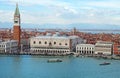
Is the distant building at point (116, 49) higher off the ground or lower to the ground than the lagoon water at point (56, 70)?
higher

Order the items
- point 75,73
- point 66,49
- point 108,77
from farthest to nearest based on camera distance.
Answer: point 66,49, point 75,73, point 108,77

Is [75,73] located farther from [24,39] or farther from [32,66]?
[24,39]

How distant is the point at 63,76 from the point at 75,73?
0.75m

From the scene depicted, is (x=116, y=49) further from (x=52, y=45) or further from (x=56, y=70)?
(x=56, y=70)

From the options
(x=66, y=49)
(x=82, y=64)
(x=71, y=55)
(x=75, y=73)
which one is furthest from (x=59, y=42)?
(x=75, y=73)

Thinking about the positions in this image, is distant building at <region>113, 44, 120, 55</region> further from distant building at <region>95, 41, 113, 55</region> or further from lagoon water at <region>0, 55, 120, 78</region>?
lagoon water at <region>0, 55, 120, 78</region>

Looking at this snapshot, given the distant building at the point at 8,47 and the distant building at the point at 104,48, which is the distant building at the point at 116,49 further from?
the distant building at the point at 8,47

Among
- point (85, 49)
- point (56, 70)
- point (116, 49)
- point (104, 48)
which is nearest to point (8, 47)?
point (85, 49)

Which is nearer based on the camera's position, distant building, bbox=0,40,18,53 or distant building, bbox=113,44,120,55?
distant building, bbox=113,44,120,55

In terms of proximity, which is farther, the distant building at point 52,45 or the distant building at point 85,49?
the distant building at point 52,45

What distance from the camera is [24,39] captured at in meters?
20.8

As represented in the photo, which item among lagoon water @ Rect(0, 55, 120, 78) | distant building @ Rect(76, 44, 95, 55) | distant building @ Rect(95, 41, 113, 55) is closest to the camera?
lagoon water @ Rect(0, 55, 120, 78)

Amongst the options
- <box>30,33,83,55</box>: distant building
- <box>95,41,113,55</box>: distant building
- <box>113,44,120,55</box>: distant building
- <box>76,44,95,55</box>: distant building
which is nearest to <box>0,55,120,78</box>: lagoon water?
<box>113,44,120,55</box>: distant building

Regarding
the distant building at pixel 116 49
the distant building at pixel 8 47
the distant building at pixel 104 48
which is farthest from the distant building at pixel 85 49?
the distant building at pixel 8 47
